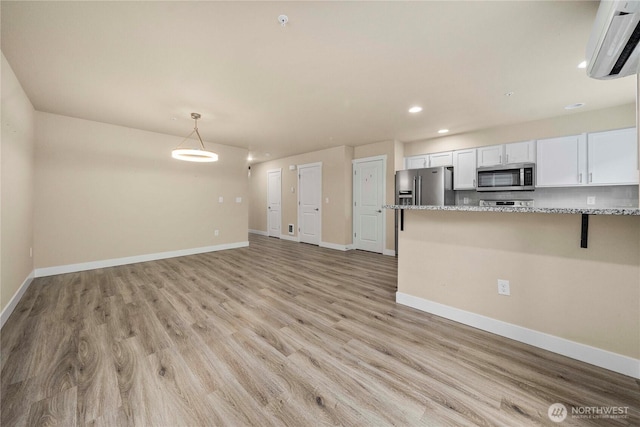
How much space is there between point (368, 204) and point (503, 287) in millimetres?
3636

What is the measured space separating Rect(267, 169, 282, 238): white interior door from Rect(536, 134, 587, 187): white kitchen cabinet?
5818 millimetres

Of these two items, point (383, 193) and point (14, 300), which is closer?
point (14, 300)

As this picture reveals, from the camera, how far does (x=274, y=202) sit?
746 centimetres

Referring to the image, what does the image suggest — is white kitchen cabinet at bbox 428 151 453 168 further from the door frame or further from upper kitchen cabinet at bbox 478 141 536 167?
the door frame

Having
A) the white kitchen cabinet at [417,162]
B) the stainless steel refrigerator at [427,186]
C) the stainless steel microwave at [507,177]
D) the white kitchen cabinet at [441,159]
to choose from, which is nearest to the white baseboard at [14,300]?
the stainless steel refrigerator at [427,186]

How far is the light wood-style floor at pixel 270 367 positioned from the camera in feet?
4.28

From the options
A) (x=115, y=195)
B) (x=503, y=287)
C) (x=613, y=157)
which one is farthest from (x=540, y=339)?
(x=115, y=195)

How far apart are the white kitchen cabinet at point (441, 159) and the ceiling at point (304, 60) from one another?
3.39 feet

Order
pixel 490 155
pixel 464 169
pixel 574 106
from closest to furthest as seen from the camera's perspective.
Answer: pixel 574 106 → pixel 490 155 → pixel 464 169

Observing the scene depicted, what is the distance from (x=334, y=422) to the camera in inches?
49.2

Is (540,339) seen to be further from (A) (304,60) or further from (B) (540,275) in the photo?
(A) (304,60)

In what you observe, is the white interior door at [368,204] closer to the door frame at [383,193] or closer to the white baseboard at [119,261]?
the door frame at [383,193]

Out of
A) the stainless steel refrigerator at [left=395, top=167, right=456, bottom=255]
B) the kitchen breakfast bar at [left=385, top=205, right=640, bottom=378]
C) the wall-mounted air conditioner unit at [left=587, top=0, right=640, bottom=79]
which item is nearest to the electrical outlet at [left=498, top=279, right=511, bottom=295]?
the kitchen breakfast bar at [left=385, top=205, right=640, bottom=378]

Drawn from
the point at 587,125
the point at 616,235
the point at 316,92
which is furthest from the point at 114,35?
the point at 587,125
